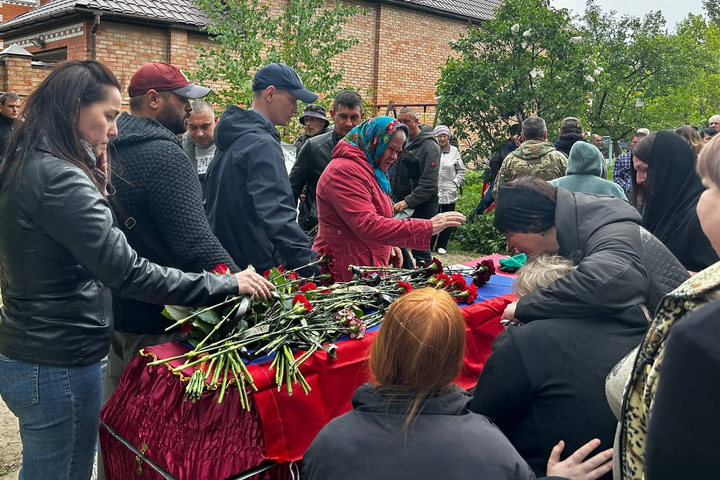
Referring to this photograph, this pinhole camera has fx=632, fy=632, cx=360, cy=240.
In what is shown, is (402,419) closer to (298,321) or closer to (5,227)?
(298,321)

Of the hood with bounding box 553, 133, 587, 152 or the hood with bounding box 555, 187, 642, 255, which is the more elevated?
the hood with bounding box 553, 133, 587, 152

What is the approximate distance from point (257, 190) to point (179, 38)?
12303mm

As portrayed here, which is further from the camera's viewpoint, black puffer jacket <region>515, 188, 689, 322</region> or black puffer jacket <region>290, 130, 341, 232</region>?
black puffer jacket <region>290, 130, 341, 232</region>

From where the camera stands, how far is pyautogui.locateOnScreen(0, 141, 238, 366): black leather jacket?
1.91 metres

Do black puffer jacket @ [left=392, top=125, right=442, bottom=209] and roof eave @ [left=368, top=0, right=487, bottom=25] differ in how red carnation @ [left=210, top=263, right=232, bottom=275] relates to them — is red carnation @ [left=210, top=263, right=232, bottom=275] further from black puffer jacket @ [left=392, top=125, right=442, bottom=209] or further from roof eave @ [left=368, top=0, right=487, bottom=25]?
roof eave @ [left=368, top=0, right=487, bottom=25]

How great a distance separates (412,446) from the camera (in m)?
1.50

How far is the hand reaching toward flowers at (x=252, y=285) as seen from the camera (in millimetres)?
2312

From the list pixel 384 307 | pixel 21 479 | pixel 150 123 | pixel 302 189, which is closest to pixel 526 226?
pixel 384 307

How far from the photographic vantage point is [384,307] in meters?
2.82

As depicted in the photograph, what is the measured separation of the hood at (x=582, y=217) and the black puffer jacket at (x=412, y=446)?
1.27 metres

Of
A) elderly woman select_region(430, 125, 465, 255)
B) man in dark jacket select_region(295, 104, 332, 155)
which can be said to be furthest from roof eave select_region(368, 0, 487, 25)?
man in dark jacket select_region(295, 104, 332, 155)

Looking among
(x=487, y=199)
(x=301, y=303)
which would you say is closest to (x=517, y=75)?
(x=487, y=199)

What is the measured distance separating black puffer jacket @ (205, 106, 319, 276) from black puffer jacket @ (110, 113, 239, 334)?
516 millimetres

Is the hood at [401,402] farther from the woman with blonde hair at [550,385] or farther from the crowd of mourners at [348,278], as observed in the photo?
the woman with blonde hair at [550,385]
